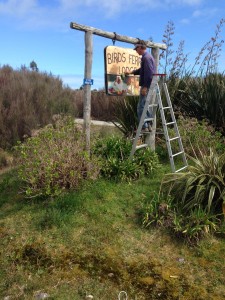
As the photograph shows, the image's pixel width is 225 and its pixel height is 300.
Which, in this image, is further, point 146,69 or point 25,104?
point 25,104

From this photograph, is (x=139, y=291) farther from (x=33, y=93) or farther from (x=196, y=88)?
(x=33, y=93)

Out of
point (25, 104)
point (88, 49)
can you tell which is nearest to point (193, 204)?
point (88, 49)

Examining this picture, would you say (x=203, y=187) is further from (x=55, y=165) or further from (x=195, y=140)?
(x=195, y=140)

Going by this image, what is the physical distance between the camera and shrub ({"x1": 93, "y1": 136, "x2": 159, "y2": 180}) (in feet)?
19.6

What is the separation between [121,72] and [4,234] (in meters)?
3.62

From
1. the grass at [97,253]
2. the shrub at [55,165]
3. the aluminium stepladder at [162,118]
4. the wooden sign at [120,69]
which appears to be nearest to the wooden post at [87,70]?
the shrub at [55,165]

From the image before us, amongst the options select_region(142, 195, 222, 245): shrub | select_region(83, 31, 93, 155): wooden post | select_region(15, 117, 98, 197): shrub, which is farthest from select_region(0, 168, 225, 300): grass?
select_region(83, 31, 93, 155): wooden post

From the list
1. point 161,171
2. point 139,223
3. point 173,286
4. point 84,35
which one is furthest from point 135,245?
point 84,35

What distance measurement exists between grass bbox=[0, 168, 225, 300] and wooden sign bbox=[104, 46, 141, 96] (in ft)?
6.64

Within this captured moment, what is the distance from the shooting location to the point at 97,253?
4195mm

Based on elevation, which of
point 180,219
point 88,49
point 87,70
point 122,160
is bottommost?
point 180,219

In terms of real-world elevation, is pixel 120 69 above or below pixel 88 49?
below

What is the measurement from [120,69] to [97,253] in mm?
3662

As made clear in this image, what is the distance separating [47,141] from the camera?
5.78m
